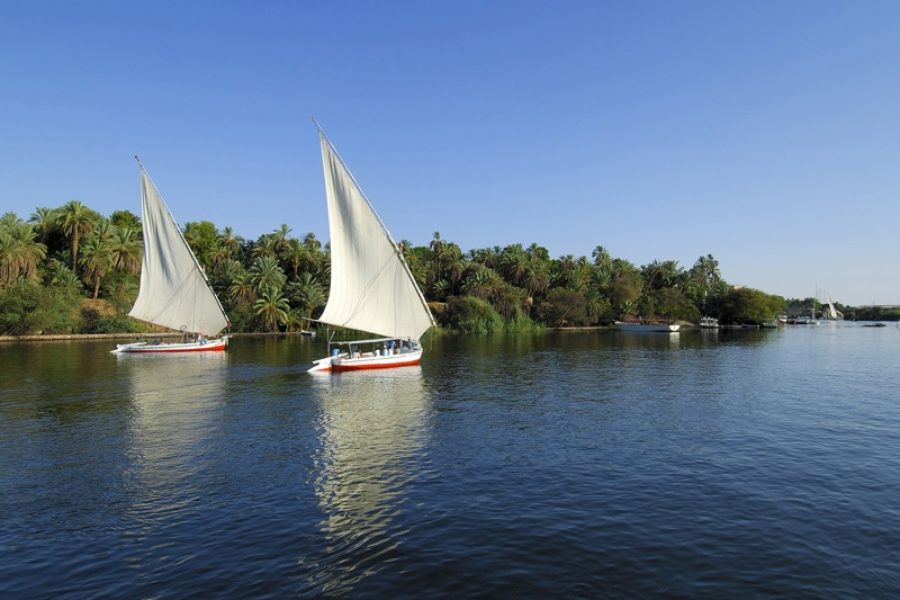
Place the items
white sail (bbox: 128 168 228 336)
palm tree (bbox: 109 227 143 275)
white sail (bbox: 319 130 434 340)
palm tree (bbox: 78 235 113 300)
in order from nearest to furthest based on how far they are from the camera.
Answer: white sail (bbox: 319 130 434 340) < white sail (bbox: 128 168 228 336) < palm tree (bbox: 78 235 113 300) < palm tree (bbox: 109 227 143 275)

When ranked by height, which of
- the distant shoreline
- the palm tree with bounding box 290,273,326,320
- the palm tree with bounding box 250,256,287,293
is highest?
the palm tree with bounding box 250,256,287,293

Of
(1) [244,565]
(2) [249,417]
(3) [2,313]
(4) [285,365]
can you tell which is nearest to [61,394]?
(2) [249,417]

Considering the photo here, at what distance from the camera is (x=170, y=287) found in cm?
7038

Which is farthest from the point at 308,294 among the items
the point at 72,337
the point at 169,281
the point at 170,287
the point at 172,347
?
the point at 172,347

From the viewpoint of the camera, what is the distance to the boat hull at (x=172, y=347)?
227 feet

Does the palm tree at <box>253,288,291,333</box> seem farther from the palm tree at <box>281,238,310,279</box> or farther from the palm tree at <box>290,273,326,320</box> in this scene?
the palm tree at <box>281,238,310,279</box>

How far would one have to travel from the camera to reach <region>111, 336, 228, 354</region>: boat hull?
69125 millimetres

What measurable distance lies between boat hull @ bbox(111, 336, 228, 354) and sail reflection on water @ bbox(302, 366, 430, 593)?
37860 millimetres

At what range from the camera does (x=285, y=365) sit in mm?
55438

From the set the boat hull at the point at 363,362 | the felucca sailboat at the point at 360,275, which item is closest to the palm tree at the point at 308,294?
the boat hull at the point at 363,362

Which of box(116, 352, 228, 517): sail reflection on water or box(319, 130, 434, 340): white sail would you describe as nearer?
box(116, 352, 228, 517): sail reflection on water

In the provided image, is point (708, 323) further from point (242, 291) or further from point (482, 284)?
point (242, 291)

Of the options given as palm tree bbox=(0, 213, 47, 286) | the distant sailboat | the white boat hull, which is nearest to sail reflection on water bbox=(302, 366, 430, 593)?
the distant sailboat

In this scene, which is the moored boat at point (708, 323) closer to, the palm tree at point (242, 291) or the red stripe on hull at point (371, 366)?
the palm tree at point (242, 291)
